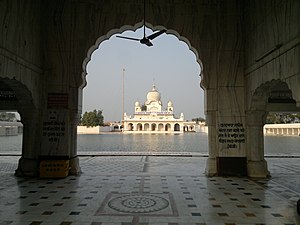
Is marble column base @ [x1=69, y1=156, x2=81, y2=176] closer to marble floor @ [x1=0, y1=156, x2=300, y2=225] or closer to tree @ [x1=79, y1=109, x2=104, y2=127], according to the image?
marble floor @ [x1=0, y1=156, x2=300, y2=225]

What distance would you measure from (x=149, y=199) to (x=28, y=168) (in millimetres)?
4277

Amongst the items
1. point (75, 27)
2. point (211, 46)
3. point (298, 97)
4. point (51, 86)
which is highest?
point (75, 27)

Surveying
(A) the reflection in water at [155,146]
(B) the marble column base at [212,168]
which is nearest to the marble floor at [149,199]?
(B) the marble column base at [212,168]

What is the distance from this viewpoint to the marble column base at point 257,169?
7961 mm

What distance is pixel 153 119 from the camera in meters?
59.8

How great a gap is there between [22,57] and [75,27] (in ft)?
7.07

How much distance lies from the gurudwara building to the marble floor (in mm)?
51089

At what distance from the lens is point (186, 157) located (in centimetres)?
1329

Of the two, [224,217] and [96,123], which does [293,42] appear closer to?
[224,217]

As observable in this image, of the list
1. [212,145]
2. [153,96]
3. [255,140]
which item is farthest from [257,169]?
[153,96]

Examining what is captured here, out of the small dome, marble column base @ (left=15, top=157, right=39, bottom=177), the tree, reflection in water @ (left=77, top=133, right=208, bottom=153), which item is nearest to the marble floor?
marble column base @ (left=15, top=157, right=39, bottom=177)

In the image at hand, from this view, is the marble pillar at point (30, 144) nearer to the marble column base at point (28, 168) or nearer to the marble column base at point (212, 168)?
the marble column base at point (28, 168)

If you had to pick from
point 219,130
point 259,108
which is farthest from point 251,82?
point 219,130

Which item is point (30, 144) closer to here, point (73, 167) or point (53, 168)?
point (53, 168)
